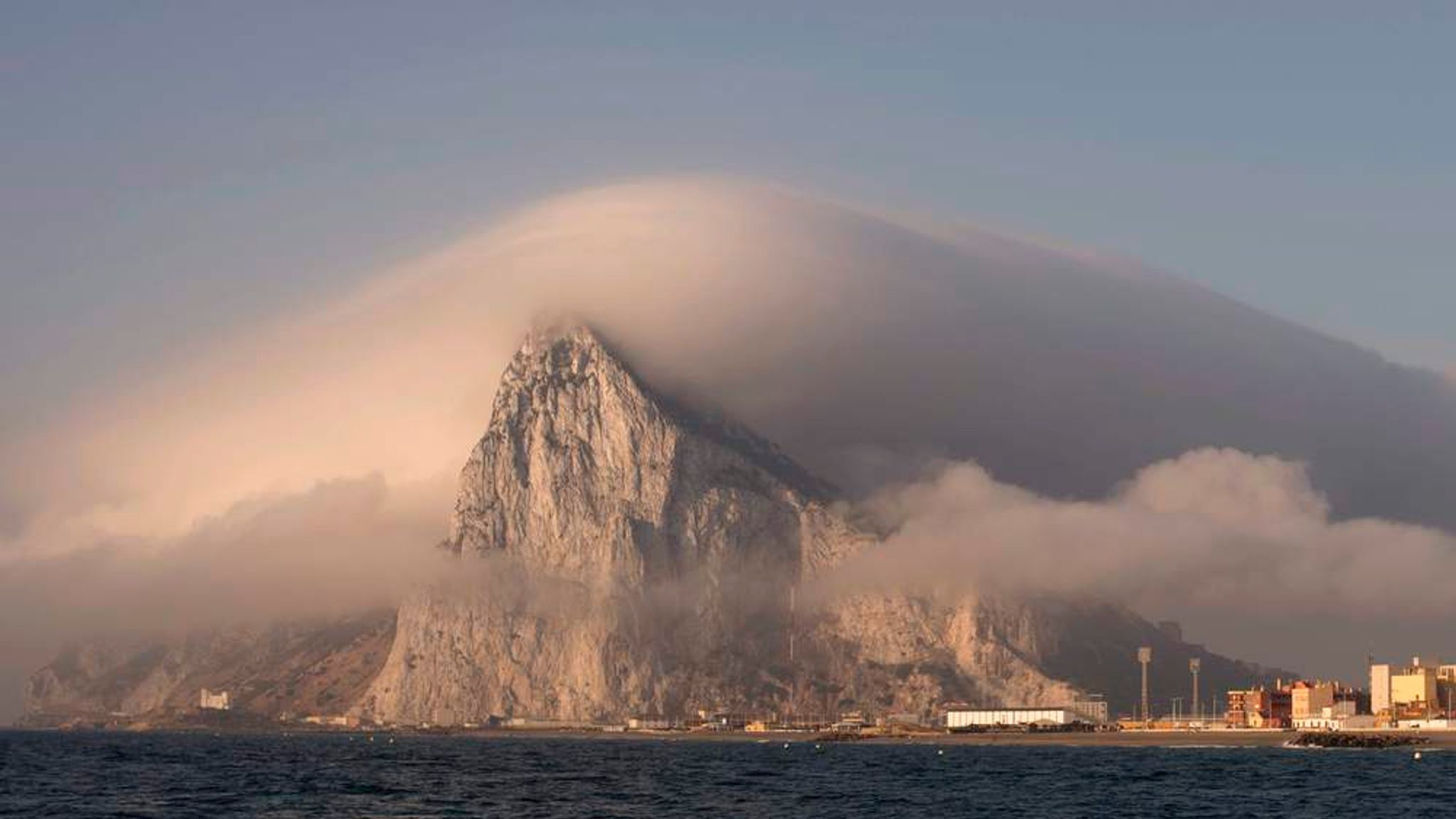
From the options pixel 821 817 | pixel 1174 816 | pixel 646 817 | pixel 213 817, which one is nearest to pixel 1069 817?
pixel 1174 816

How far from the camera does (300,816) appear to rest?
193m

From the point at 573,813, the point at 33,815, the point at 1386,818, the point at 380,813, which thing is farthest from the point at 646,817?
the point at 1386,818

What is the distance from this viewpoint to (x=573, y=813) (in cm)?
19775

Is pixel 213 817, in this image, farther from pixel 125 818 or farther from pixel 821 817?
pixel 821 817

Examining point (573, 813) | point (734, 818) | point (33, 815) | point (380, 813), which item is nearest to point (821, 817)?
point (734, 818)

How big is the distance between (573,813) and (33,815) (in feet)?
171

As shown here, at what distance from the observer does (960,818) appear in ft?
655

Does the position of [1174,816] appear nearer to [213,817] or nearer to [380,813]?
[380,813]

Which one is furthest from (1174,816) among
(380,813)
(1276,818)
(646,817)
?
(380,813)

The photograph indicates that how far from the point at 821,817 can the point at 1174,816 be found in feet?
116

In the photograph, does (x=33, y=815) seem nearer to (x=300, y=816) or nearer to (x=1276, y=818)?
(x=300, y=816)

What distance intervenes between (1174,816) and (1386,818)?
68.4 feet

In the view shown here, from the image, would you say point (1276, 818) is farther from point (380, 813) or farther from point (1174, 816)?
point (380, 813)

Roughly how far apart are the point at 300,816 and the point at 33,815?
26.1 metres
